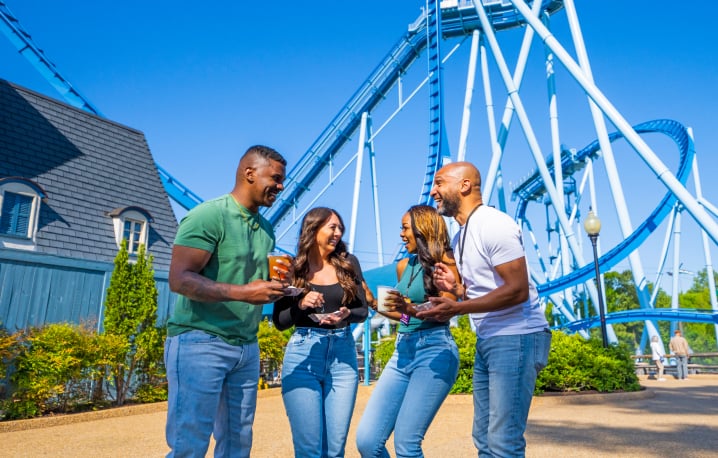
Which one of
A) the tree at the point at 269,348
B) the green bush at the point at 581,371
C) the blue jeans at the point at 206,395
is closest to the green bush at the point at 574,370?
the green bush at the point at 581,371

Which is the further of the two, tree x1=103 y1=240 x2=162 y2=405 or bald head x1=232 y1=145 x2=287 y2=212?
tree x1=103 y1=240 x2=162 y2=405

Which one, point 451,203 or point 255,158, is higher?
point 255,158

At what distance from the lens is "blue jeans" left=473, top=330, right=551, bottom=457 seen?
212 cm

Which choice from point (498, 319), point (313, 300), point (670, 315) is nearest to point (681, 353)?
point (670, 315)

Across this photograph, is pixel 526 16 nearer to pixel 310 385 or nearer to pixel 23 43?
pixel 310 385

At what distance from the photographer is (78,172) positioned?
11.4 meters

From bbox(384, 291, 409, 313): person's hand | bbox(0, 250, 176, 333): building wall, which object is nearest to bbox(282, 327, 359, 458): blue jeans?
bbox(384, 291, 409, 313): person's hand

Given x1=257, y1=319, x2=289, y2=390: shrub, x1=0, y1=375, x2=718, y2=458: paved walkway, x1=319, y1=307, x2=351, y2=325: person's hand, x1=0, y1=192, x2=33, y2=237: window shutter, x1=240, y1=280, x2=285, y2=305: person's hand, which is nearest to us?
x1=240, y1=280, x2=285, y2=305: person's hand

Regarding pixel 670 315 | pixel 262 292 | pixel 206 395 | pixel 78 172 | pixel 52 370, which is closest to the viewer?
pixel 262 292

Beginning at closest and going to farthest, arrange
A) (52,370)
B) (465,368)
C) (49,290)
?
1. (52,370)
2. (465,368)
3. (49,290)

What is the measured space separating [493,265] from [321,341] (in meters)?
0.91

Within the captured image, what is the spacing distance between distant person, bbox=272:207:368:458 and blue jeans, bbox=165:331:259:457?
1.01 feet

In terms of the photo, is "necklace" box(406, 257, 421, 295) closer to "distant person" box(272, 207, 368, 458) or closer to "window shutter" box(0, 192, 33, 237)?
"distant person" box(272, 207, 368, 458)

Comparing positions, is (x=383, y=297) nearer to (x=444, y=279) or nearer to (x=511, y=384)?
(x=444, y=279)
